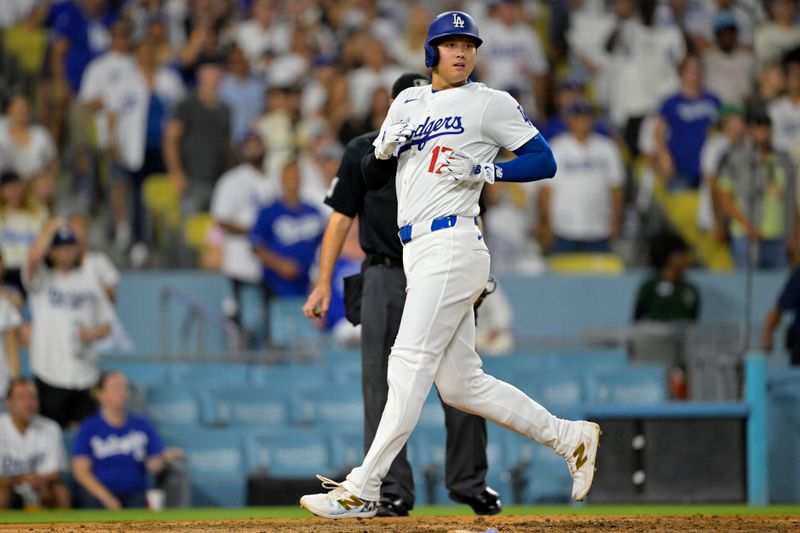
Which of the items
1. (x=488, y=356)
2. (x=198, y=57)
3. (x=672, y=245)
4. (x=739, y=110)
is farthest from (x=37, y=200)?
(x=739, y=110)

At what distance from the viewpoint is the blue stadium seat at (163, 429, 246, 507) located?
987 centimetres

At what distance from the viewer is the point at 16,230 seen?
11.5 m

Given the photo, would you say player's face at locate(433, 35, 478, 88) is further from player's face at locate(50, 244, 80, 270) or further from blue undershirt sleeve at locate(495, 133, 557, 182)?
player's face at locate(50, 244, 80, 270)

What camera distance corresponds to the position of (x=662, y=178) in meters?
13.0

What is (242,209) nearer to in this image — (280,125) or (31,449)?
(280,125)

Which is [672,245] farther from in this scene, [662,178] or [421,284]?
[421,284]

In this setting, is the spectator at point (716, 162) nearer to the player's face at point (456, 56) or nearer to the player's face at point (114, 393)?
the player's face at point (114, 393)

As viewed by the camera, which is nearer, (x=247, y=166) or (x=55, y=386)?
(x=55, y=386)

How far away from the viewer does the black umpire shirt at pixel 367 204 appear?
6.71 metres

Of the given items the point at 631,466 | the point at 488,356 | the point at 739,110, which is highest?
the point at 739,110

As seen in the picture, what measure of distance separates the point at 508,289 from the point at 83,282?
12.0ft

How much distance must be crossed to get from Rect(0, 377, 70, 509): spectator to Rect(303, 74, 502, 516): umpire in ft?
11.8

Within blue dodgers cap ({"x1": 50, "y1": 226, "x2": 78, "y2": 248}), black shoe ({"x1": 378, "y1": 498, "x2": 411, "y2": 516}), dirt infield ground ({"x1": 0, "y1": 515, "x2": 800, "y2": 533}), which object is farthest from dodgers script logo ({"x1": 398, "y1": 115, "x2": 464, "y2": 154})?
blue dodgers cap ({"x1": 50, "y1": 226, "x2": 78, "y2": 248})

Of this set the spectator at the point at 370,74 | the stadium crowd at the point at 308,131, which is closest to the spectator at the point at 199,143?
the stadium crowd at the point at 308,131
